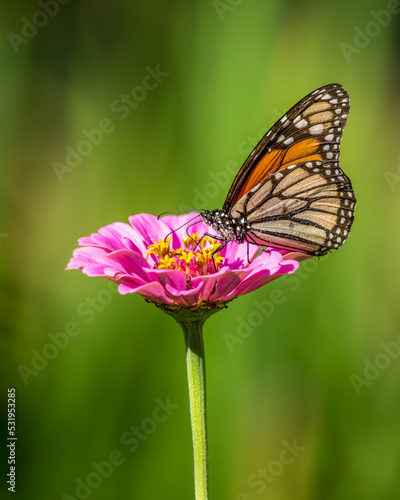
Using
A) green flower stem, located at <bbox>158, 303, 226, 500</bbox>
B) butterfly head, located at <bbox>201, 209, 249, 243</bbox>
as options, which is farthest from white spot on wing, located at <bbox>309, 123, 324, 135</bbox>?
green flower stem, located at <bbox>158, 303, 226, 500</bbox>

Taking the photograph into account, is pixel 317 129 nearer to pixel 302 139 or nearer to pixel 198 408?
pixel 302 139

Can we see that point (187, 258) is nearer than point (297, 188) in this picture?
Yes

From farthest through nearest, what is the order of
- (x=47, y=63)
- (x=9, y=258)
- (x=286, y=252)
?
(x=47, y=63), (x=9, y=258), (x=286, y=252)

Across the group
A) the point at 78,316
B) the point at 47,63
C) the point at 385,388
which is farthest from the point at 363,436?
the point at 47,63

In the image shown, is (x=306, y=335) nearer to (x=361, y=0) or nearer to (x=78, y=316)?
(x=78, y=316)

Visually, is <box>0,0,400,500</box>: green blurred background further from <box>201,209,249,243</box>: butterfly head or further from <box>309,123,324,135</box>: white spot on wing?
<box>309,123,324,135</box>: white spot on wing

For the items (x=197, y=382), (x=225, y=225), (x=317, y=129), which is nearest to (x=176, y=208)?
(x=225, y=225)
